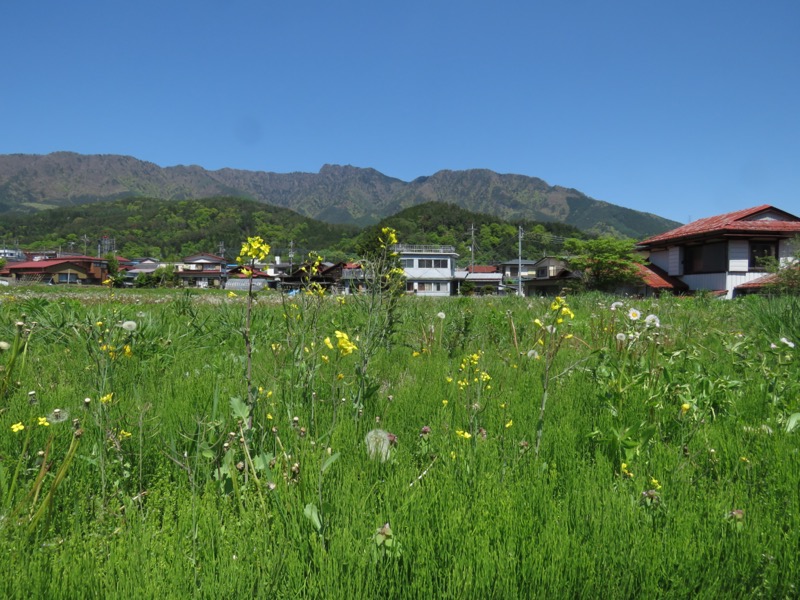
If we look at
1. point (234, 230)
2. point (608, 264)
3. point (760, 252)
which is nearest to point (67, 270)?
point (234, 230)

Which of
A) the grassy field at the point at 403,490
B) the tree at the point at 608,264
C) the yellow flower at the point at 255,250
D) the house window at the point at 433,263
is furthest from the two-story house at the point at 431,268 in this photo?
the yellow flower at the point at 255,250

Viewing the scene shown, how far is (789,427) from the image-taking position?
2076 millimetres

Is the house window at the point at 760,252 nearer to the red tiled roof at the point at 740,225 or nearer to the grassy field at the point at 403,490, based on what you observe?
the red tiled roof at the point at 740,225

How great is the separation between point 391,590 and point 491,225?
12704 cm

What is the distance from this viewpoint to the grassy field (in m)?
1.17

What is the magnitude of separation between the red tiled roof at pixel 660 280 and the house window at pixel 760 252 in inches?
143

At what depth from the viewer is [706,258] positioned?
26609 mm

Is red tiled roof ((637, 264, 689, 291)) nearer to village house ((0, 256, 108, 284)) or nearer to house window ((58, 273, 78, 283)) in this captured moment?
village house ((0, 256, 108, 284))

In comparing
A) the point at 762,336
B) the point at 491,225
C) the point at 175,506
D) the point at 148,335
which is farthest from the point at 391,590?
the point at 491,225

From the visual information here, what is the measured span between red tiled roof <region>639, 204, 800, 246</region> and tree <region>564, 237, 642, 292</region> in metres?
3.28

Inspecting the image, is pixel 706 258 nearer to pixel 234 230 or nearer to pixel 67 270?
pixel 67 270

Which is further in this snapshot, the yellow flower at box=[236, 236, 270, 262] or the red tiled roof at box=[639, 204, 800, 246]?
the red tiled roof at box=[639, 204, 800, 246]

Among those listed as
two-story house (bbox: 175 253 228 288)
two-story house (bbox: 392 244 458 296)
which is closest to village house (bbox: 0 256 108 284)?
two-story house (bbox: 175 253 228 288)

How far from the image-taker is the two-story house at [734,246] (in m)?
24.8
